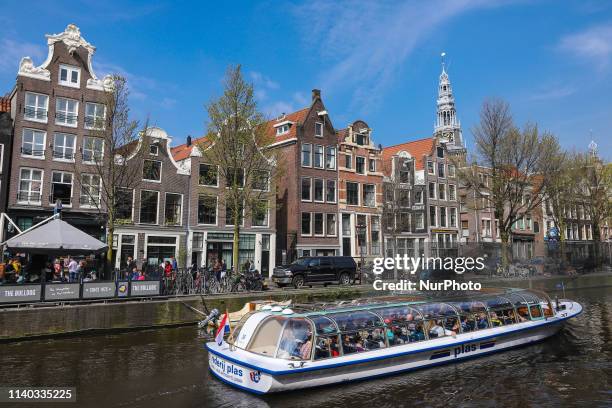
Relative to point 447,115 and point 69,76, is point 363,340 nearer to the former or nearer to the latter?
point 69,76

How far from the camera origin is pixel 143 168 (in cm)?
3022

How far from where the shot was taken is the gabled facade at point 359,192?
4303 cm

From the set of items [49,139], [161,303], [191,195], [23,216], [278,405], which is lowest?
[278,405]

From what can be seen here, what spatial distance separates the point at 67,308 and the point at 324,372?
39.8ft

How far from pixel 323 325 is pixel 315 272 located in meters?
17.4

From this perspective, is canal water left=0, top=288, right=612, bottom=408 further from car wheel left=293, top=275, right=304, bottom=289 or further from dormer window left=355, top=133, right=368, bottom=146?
dormer window left=355, top=133, right=368, bottom=146

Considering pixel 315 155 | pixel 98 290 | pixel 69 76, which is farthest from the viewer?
pixel 315 155

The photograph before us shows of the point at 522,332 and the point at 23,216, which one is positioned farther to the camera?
the point at 23,216

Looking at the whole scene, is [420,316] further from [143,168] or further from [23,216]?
[23,216]

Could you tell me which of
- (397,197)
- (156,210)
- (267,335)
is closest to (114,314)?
(267,335)

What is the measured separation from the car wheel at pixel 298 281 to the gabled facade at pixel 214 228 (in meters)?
5.83

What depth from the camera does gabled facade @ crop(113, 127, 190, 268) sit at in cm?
3123

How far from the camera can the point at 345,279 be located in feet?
103

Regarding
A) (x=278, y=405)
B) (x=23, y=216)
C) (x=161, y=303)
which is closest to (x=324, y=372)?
(x=278, y=405)
